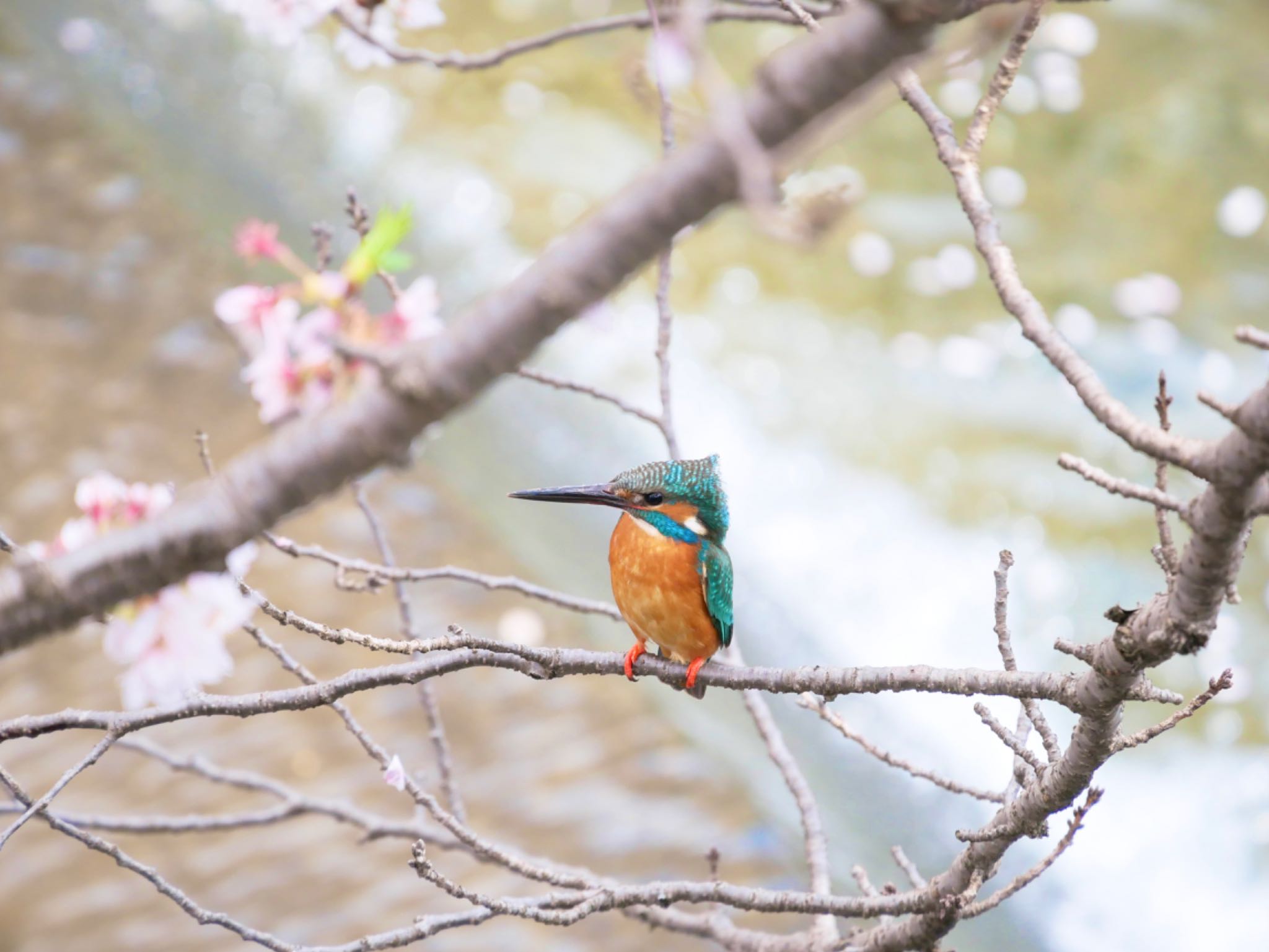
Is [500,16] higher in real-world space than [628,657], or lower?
higher

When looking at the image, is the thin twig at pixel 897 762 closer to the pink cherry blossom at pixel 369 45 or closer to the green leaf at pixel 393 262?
the green leaf at pixel 393 262

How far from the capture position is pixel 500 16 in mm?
3797

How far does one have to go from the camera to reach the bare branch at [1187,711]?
2.18 feet

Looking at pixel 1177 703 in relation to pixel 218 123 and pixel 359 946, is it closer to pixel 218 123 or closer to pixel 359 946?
pixel 359 946

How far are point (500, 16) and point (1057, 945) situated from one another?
3253 millimetres

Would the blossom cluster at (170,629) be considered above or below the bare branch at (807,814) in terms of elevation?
above

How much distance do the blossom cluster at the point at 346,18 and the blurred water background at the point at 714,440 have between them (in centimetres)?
67

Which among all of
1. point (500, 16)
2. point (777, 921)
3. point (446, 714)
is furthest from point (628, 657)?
point (500, 16)

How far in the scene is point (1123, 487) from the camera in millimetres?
559

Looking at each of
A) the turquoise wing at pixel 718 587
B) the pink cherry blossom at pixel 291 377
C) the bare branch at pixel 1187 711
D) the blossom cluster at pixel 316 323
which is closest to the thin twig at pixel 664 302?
the turquoise wing at pixel 718 587

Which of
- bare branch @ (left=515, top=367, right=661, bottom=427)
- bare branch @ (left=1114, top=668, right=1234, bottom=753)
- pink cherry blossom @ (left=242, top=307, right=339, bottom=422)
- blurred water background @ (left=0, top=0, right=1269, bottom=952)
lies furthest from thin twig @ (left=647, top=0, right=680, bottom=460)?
blurred water background @ (left=0, top=0, right=1269, bottom=952)

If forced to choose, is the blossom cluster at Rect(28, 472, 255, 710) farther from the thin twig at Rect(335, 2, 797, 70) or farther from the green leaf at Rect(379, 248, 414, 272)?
the thin twig at Rect(335, 2, 797, 70)

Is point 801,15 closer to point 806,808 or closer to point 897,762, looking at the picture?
point 897,762

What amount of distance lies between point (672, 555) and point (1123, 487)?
58cm
